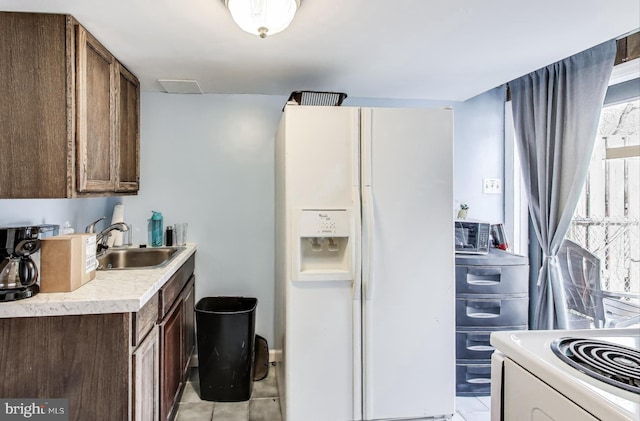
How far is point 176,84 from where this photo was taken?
8.46 ft

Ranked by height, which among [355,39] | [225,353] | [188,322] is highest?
[355,39]

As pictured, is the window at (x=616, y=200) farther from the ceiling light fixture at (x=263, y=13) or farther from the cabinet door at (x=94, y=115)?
the cabinet door at (x=94, y=115)

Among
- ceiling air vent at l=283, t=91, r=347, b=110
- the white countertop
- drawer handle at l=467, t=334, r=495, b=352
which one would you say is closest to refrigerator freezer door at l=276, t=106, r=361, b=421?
ceiling air vent at l=283, t=91, r=347, b=110

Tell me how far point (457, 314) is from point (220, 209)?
187 cm

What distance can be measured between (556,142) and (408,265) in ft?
4.48

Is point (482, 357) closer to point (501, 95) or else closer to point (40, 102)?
point (501, 95)

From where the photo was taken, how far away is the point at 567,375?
83 cm

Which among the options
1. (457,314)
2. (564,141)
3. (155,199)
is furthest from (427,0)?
(155,199)

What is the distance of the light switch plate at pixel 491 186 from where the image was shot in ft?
10.3

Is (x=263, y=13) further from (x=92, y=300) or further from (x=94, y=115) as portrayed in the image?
(x=92, y=300)

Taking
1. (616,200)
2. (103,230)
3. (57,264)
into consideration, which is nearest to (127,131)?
(103,230)

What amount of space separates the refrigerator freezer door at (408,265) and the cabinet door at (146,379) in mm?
1076

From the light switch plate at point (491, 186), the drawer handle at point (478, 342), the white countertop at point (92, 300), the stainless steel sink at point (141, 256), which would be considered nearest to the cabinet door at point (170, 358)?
the white countertop at point (92, 300)

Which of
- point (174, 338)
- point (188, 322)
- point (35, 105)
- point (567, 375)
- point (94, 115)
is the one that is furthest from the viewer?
point (188, 322)
